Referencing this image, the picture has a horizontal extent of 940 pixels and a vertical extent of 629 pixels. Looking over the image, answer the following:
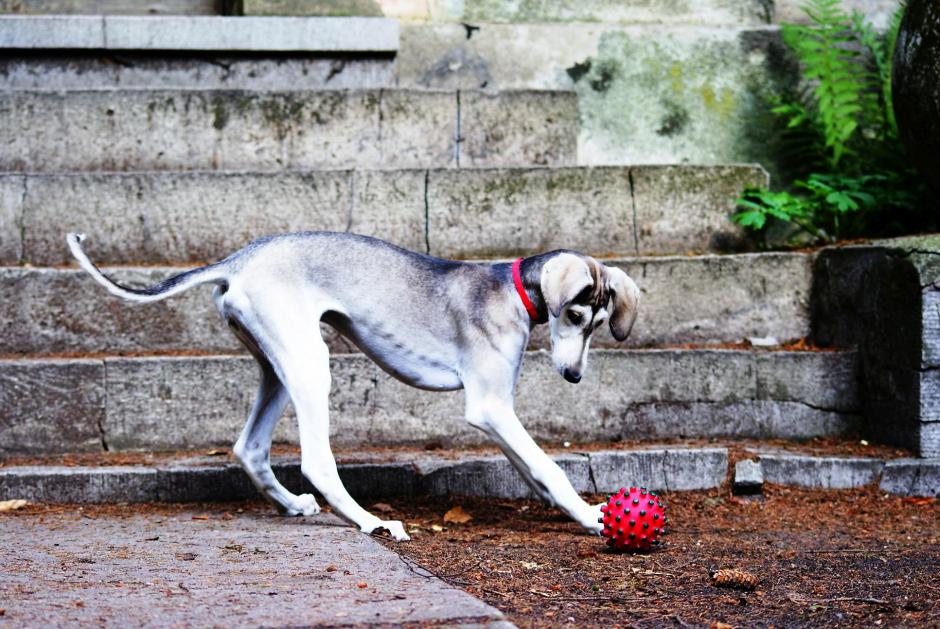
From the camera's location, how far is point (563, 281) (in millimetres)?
4508

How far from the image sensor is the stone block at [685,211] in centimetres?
699

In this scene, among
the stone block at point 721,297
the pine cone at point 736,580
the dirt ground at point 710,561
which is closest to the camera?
the dirt ground at point 710,561

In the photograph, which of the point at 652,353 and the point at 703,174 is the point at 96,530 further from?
the point at 703,174

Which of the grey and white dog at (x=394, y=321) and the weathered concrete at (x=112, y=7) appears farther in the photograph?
the weathered concrete at (x=112, y=7)

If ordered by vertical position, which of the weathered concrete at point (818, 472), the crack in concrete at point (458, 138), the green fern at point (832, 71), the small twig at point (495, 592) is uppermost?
the green fern at point (832, 71)

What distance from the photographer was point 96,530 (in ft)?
14.9

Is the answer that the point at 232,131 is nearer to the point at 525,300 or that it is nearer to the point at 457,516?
the point at 525,300

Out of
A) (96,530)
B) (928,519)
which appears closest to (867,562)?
(928,519)

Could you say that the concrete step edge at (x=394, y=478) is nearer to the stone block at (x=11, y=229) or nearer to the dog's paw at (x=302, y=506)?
the dog's paw at (x=302, y=506)

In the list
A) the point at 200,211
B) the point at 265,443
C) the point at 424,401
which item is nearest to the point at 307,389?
the point at 265,443

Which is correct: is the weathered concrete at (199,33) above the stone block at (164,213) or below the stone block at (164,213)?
above

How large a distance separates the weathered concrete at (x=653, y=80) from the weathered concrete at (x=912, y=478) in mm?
3539

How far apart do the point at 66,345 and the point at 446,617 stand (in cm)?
388

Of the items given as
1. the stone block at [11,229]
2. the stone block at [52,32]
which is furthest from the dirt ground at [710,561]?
the stone block at [52,32]
